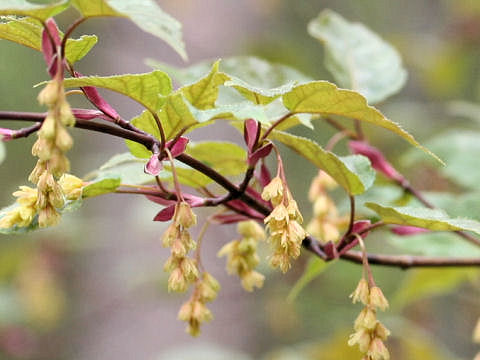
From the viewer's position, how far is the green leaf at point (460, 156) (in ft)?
3.86

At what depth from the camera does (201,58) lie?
10.9 feet

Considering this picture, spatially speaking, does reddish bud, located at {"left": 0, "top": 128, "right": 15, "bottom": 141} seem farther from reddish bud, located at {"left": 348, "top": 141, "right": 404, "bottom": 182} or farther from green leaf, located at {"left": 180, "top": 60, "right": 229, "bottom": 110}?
reddish bud, located at {"left": 348, "top": 141, "right": 404, "bottom": 182}

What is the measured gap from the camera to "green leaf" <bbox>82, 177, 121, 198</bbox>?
64 centimetres

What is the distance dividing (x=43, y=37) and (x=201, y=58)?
2.82 m

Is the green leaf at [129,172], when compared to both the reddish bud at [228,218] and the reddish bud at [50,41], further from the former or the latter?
the reddish bud at [50,41]

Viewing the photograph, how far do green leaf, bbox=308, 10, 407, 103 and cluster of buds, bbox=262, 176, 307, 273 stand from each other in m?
0.47

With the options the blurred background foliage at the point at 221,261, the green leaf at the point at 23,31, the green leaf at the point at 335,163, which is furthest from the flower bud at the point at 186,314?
the blurred background foliage at the point at 221,261

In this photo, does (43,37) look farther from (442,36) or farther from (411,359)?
(442,36)

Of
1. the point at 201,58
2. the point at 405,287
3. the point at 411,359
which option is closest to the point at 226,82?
the point at 405,287

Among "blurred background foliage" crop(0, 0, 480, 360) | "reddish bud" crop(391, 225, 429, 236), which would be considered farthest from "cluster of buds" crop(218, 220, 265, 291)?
"blurred background foliage" crop(0, 0, 480, 360)

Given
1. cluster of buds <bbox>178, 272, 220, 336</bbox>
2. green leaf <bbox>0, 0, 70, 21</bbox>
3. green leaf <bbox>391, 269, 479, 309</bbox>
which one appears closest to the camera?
green leaf <bbox>0, 0, 70, 21</bbox>

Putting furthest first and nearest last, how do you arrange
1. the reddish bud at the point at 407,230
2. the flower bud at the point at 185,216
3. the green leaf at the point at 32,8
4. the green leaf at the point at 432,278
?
the green leaf at the point at 432,278
the reddish bud at the point at 407,230
the flower bud at the point at 185,216
the green leaf at the point at 32,8

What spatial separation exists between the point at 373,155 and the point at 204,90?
1.44 ft

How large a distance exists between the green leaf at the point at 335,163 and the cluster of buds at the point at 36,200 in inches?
8.0
